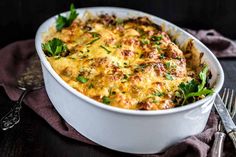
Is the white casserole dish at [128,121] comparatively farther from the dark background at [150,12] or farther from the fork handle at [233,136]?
the dark background at [150,12]

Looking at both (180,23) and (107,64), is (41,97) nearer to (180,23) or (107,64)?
(107,64)

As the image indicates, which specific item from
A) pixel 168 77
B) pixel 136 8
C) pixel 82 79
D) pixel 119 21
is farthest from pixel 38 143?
pixel 136 8

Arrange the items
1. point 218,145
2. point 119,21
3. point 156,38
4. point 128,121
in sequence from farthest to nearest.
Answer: point 119,21, point 156,38, point 218,145, point 128,121

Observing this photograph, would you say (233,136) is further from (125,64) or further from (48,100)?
(48,100)

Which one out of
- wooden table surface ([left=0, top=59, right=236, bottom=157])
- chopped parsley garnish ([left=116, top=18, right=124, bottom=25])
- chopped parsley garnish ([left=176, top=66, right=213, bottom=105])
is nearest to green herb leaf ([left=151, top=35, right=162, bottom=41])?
chopped parsley garnish ([left=116, top=18, right=124, bottom=25])

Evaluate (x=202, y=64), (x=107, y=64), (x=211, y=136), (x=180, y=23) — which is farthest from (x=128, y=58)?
(x=180, y=23)

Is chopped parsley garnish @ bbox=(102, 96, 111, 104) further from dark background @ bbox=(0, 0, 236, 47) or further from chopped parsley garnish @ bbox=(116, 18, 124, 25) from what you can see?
dark background @ bbox=(0, 0, 236, 47)

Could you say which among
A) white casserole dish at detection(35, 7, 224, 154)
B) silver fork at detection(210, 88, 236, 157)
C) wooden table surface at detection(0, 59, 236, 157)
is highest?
white casserole dish at detection(35, 7, 224, 154)
